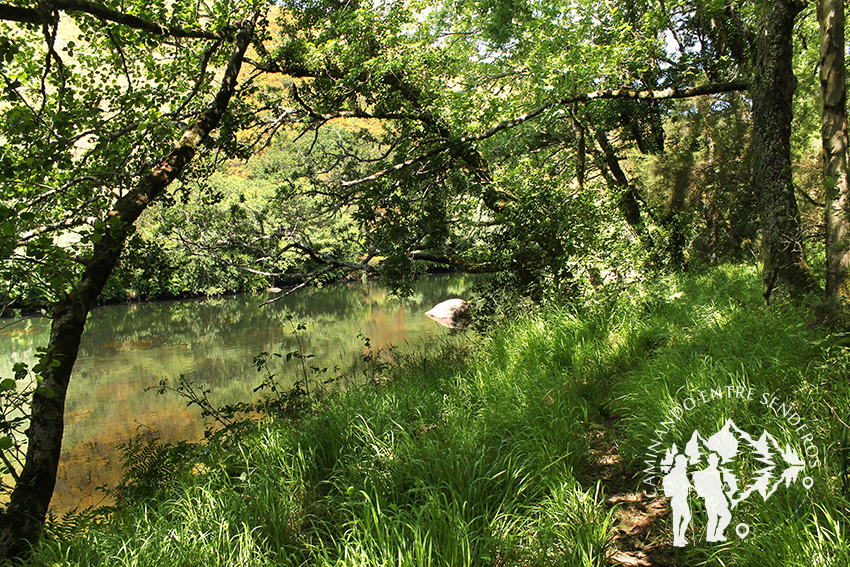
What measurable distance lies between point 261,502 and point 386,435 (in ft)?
2.93

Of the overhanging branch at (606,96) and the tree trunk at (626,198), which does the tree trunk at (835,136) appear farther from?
the tree trunk at (626,198)

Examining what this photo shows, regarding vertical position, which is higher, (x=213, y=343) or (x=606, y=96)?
(x=606, y=96)

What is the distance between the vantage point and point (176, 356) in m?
14.0

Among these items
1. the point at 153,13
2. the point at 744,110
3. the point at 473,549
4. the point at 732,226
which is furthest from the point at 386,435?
the point at 732,226

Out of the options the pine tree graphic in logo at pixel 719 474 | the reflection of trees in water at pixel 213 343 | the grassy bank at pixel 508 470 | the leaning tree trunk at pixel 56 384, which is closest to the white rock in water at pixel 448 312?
the reflection of trees in water at pixel 213 343

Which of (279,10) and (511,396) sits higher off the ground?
(279,10)

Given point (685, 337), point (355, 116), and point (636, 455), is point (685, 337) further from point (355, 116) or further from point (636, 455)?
point (355, 116)

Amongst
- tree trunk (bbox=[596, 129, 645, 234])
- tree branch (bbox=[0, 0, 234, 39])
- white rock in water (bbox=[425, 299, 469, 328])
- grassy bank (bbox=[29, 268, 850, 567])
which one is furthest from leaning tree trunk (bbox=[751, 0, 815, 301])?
white rock in water (bbox=[425, 299, 469, 328])

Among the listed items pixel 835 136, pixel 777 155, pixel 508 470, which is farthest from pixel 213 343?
pixel 835 136

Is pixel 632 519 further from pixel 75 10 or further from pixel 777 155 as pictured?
pixel 75 10

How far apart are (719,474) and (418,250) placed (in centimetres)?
476

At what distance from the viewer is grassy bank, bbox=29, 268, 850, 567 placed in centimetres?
191

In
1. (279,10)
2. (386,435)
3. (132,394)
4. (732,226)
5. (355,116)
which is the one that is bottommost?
(132,394)

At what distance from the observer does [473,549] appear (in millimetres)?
2012
